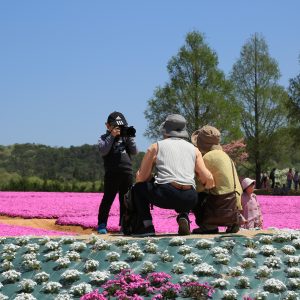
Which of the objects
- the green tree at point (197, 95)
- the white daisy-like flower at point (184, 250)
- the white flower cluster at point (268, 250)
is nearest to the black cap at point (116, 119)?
the white daisy-like flower at point (184, 250)

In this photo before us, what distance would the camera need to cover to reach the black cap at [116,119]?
10.8m

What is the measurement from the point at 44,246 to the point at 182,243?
187 cm

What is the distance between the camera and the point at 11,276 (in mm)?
7719

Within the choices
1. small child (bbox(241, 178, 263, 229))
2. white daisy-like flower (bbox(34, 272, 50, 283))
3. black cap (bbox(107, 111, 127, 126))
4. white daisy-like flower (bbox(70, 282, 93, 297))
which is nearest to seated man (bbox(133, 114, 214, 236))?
black cap (bbox(107, 111, 127, 126))

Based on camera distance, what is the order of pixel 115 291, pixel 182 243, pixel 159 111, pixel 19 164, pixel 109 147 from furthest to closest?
pixel 19 164 → pixel 159 111 → pixel 109 147 → pixel 182 243 → pixel 115 291

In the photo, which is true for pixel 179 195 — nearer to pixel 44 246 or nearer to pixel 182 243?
pixel 182 243

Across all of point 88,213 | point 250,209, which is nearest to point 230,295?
point 250,209

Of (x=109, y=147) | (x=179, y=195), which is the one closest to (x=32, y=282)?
(x=179, y=195)

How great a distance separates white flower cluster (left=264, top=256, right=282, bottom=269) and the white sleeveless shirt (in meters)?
1.60

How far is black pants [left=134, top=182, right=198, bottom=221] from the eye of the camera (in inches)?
348

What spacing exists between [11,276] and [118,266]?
4.12 feet

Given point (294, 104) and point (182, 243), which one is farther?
point (294, 104)

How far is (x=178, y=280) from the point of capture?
737 centimetres

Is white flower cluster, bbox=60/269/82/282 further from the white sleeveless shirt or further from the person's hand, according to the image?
the person's hand
